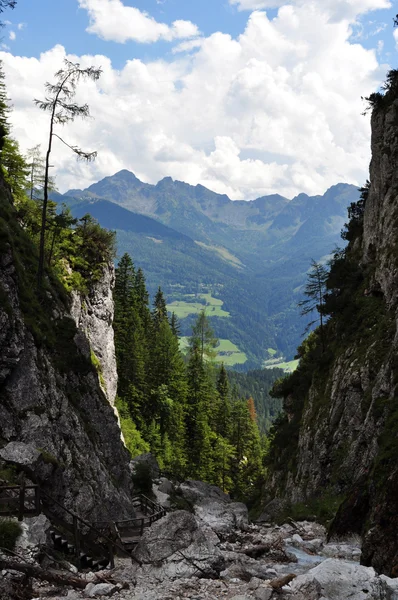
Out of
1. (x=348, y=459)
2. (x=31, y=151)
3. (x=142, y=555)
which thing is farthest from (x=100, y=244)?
(x=142, y=555)

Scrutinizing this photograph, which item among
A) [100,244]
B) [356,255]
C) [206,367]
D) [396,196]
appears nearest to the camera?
[396,196]

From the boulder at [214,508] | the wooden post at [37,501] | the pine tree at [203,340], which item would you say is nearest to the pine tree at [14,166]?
Result: the boulder at [214,508]

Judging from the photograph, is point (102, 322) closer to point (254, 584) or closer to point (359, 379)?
point (359, 379)

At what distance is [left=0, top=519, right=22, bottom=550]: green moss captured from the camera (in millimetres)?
12242

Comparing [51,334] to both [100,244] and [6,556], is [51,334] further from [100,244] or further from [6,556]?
[100,244]

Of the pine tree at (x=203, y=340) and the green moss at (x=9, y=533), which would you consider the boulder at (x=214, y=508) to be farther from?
the pine tree at (x=203, y=340)

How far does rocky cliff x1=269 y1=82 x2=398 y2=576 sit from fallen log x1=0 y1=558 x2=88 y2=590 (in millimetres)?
7782

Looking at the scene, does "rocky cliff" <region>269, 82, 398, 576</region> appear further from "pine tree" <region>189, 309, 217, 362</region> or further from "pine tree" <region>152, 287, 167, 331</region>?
"pine tree" <region>152, 287, 167, 331</region>

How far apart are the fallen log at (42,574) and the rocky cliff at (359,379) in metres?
7.78

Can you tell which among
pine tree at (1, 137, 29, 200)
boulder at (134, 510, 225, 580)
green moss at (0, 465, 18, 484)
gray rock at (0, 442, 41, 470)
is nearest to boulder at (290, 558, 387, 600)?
boulder at (134, 510, 225, 580)

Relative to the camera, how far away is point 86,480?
22.2 m

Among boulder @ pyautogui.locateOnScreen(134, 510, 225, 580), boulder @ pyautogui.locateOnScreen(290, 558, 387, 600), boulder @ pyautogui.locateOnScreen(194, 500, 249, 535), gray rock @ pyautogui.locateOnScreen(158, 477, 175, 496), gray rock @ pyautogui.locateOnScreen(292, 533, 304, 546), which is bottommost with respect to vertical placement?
gray rock @ pyautogui.locateOnScreen(158, 477, 175, 496)

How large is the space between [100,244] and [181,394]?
2625 cm

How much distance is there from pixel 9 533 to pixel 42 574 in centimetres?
167
